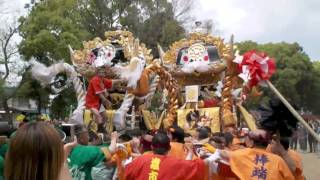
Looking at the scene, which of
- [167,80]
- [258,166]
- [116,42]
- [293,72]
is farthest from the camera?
[293,72]

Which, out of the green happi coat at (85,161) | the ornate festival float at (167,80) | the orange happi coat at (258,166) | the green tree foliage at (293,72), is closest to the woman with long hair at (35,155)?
the orange happi coat at (258,166)

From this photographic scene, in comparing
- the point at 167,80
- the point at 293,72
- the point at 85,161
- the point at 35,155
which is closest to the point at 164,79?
the point at 167,80

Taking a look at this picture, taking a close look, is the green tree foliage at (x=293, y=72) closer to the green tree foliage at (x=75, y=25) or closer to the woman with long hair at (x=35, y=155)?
the green tree foliage at (x=75, y=25)

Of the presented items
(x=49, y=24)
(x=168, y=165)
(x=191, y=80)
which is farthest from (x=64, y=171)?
(x=49, y=24)

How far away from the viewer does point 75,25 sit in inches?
1108

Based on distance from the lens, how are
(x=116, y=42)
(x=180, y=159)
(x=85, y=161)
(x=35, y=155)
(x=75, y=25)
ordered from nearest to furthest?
(x=35, y=155) < (x=180, y=159) < (x=85, y=161) < (x=116, y=42) < (x=75, y=25)

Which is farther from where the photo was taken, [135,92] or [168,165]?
[135,92]

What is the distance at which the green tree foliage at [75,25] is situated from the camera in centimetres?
2464

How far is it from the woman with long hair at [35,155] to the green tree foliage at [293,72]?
140 feet

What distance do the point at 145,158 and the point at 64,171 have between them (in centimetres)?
256

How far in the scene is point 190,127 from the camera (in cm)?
1184

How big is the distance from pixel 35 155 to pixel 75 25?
2603cm

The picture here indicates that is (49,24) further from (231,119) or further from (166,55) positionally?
(231,119)

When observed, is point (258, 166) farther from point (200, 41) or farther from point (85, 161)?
point (200, 41)
